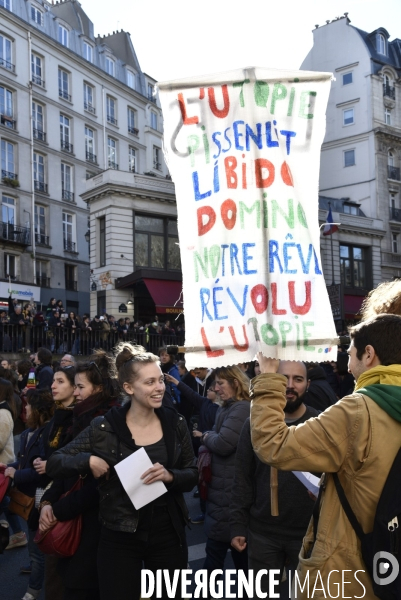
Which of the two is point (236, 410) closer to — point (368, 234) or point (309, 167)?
point (309, 167)

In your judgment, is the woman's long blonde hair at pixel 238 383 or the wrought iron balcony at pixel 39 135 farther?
the wrought iron balcony at pixel 39 135

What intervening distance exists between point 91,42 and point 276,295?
4165cm

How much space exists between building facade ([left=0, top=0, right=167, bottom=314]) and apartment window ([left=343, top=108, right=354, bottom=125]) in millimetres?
13754

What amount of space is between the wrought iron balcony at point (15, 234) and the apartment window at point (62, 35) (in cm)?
1218

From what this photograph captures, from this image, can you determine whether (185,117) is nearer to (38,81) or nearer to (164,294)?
(164,294)

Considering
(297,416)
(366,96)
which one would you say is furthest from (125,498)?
(366,96)

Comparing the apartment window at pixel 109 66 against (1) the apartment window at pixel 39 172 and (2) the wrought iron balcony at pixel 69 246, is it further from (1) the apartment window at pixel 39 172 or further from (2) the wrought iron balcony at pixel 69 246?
(2) the wrought iron balcony at pixel 69 246

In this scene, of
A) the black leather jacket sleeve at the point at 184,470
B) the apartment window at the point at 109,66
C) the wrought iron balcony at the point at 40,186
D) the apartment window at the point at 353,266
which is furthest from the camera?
the apartment window at the point at 109,66

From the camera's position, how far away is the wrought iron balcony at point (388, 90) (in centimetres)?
4369

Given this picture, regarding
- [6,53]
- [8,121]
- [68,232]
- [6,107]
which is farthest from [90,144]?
[6,53]

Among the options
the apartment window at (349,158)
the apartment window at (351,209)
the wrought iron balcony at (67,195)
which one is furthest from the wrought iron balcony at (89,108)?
the apartment window at (349,158)

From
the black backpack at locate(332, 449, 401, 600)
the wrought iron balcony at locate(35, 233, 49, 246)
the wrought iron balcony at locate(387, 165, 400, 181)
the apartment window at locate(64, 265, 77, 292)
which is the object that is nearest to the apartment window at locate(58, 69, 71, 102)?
the wrought iron balcony at locate(35, 233, 49, 246)

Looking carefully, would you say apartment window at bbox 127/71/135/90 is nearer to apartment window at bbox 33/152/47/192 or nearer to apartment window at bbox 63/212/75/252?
apartment window at bbox 33/152/47/192

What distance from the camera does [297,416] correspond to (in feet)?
12.0
